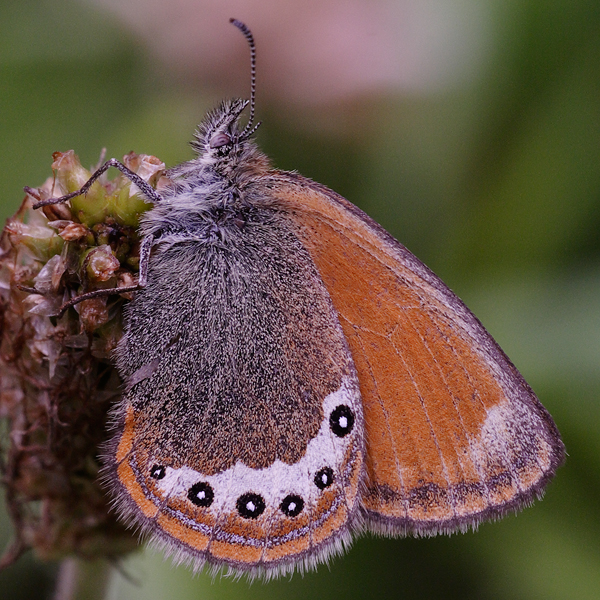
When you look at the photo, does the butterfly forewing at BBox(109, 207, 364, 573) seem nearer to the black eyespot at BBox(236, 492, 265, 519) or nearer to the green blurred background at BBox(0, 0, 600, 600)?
the black eyespot at BBox(236, 492, 265, 519)

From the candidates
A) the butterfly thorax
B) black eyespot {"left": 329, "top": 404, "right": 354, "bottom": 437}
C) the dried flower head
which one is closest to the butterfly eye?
the butterfly thorax

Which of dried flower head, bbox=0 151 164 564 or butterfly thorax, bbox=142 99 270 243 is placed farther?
butterfly thorax, bbox=142 99 270 243

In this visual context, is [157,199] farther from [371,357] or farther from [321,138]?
[321,138]

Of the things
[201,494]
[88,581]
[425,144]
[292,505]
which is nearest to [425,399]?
[292,505]

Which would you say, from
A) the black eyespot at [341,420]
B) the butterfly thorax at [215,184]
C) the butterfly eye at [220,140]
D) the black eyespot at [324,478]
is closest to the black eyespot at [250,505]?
the black eyespot at [324,478]

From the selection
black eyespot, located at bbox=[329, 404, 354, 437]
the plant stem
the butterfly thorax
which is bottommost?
the plant stem

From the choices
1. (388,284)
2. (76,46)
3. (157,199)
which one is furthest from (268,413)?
(76,46)
